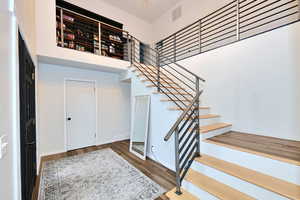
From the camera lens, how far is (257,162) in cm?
154

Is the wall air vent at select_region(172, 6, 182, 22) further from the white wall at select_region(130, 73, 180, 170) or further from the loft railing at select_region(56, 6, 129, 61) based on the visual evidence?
the white wall at select_region(130, 73, 180, 170)

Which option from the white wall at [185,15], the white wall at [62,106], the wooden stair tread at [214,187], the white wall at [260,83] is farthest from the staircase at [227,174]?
the white wall at [185,15]

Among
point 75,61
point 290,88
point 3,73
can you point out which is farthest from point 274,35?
point 75,61

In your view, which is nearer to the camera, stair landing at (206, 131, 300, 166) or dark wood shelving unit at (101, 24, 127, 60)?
stair landing at (206, 131, 300, 166)

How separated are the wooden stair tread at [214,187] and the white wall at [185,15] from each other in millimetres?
4462

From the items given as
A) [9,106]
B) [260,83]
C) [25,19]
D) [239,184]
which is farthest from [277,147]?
[25,19]

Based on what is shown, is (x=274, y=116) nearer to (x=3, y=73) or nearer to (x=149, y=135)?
(x=149, y=135)

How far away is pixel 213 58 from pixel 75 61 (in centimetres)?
338

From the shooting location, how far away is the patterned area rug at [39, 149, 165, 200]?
1.92 metres

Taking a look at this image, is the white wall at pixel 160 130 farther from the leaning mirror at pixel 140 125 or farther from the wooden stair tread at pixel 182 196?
the wooden stair tread at pixel 182 196

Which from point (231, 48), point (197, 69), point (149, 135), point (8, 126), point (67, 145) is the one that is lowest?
point (67, 145)

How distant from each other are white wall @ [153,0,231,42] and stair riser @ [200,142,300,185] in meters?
4.04

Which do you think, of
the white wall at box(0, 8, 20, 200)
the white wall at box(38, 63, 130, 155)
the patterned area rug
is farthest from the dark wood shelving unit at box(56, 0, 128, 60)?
the patterned area rug

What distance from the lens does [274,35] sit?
2.24 m
